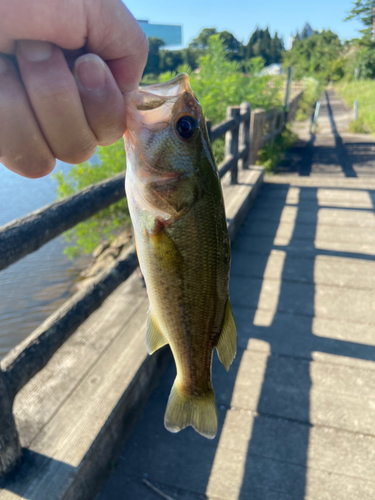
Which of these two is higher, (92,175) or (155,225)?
(155,225)

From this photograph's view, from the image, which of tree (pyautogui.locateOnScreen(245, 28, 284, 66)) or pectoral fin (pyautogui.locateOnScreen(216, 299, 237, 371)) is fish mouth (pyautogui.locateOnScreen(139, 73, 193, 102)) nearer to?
pectoral fin (pyautogui.locateOnScreen(216, 299, 237, 371))

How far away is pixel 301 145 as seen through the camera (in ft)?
37.2

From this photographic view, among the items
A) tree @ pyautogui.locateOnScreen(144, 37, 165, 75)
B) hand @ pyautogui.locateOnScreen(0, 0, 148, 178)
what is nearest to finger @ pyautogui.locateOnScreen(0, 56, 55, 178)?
hand @ pyautogui.locateOnScreen(0, 0, 148, 178)

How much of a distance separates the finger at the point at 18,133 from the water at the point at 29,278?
469cm

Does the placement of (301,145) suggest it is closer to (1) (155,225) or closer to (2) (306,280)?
(2) (306,280)

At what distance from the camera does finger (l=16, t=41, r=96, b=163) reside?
0.81 m

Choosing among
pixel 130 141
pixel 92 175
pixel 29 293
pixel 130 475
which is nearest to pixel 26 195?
pixel 92 175

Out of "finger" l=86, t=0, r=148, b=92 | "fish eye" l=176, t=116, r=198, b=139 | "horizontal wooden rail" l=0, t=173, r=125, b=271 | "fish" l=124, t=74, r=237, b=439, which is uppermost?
"finger" l=86, t=0, r=148, b=92

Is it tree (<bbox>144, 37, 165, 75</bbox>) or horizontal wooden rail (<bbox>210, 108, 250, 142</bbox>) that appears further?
tree (<bbox>144, 37, 165, 75</bbox>)

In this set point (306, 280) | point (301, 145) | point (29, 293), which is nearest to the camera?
point (306, 280)

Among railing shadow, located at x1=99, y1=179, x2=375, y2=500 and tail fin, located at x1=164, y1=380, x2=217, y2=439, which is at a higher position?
tail fin, located at x1=164, y1=380, x2=217, y2=439

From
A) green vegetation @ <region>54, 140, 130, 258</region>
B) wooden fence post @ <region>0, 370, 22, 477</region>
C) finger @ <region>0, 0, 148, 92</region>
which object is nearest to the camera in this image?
finger @ <region>0, 0, 148, 92</region>

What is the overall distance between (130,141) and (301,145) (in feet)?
36.8

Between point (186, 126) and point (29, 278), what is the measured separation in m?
6.28
